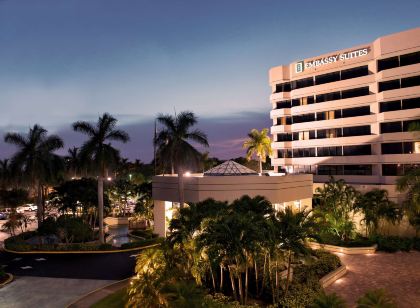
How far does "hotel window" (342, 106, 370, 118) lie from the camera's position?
5562 centimetres

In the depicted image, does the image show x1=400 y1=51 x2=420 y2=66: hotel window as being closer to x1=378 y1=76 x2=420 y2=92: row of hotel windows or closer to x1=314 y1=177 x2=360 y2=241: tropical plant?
x1=378 y1=76 x2=420 y2=92: row of hotel windows

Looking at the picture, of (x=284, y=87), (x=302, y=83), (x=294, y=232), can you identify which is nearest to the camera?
(x=294, y=232)

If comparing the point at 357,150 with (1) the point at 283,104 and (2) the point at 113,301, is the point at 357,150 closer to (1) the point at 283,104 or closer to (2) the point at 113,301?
(1) the point at 283,104

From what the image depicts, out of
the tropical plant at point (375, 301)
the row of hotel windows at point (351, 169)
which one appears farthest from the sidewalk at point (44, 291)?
the row of hotel windows at point (351, 169)

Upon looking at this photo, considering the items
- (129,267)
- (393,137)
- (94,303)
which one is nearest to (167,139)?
(129,267)

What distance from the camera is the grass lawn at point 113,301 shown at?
2083cm

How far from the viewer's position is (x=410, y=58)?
49.9 metres

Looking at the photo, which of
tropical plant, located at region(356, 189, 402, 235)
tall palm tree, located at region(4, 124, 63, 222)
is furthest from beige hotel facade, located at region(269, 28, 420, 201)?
tall palm tree, located at region(4, 124, 63, 222)

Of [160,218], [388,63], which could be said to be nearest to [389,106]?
[388,63]

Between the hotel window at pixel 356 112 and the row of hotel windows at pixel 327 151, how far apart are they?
16.3 ft

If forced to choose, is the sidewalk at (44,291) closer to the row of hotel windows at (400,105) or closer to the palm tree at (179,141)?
the palm tree at (179,141)

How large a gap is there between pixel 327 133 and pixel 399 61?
616 inches

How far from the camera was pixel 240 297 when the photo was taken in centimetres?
2048

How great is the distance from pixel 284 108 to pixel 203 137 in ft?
122
